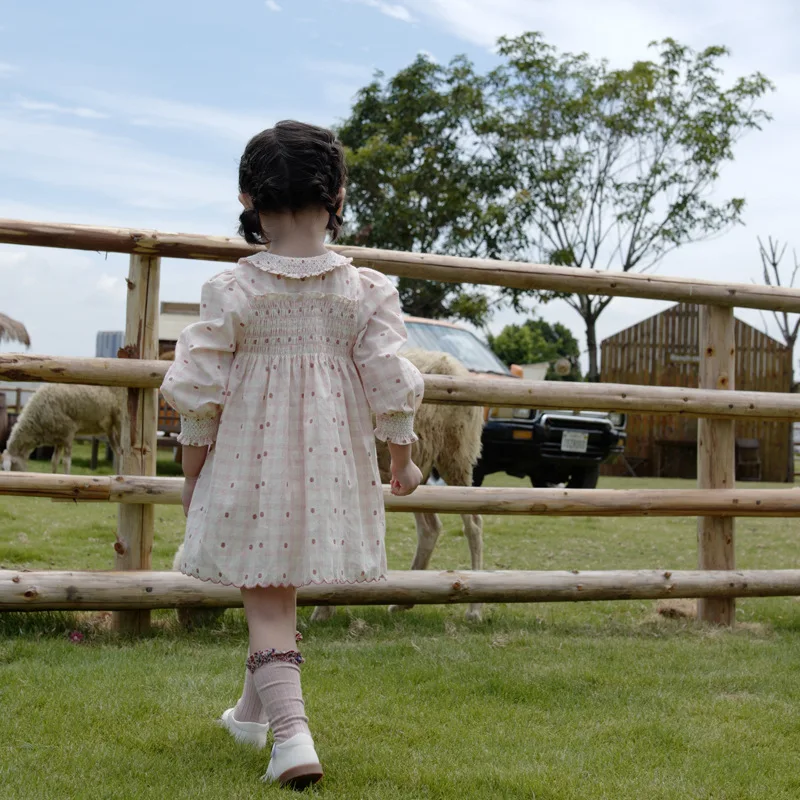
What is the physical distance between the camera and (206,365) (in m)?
2.52

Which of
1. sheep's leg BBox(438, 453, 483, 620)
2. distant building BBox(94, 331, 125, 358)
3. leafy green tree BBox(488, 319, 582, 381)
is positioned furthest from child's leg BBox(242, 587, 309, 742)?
leafy green tree BBox(488, 319, 582, 381)

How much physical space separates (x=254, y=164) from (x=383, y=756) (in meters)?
1.67

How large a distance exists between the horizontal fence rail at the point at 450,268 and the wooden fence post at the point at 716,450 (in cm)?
14

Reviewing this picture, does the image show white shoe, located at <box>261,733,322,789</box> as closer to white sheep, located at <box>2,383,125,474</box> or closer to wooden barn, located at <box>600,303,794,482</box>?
white sheep, located at <box>2,383,125,474</box>

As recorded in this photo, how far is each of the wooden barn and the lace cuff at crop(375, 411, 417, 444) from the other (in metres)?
17.9

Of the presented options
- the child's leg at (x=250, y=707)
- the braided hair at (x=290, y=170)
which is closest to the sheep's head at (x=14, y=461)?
the child's leg at (x=250, y=707)

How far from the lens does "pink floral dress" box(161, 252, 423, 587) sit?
253cm

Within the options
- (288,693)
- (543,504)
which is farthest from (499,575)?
(288,693)

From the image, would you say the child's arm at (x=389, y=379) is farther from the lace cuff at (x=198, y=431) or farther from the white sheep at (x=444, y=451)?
the white sheep at (x=444, y=451)

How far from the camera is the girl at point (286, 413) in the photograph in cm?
253

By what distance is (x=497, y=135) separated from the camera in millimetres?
23562

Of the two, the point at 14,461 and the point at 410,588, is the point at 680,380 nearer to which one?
the point at 14,461

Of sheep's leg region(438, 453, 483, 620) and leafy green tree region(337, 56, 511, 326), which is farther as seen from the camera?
leafy green tree region(337, 56, 511, 326)

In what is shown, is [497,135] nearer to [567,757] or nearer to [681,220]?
[681,220]
